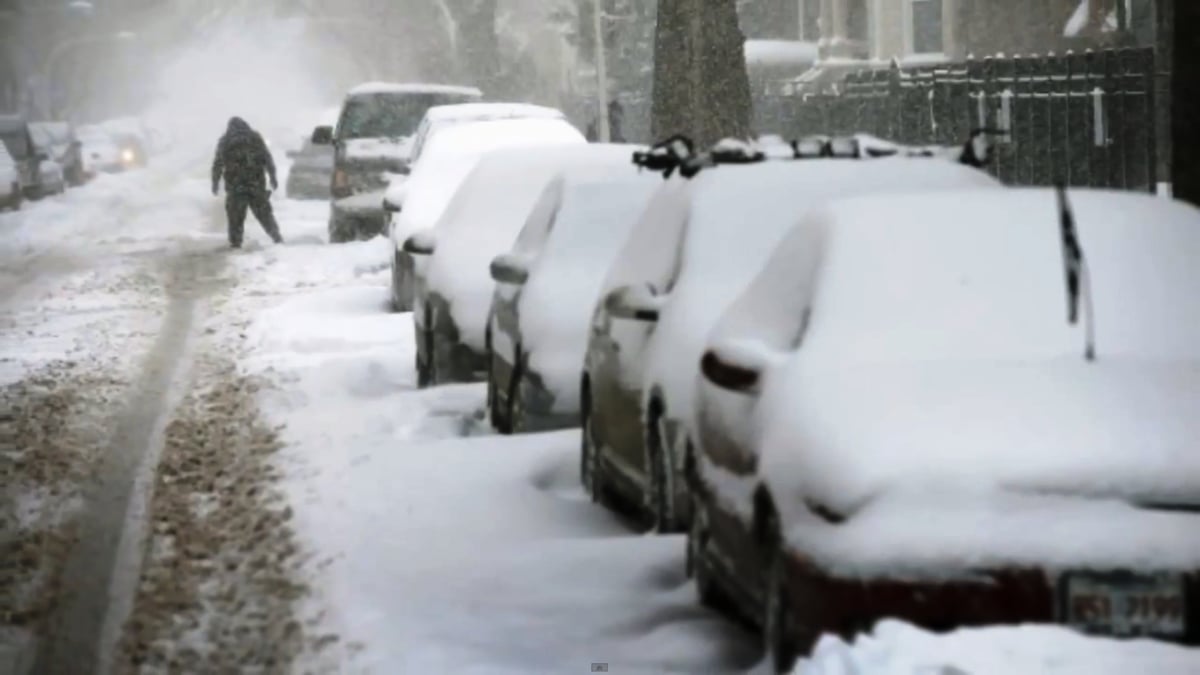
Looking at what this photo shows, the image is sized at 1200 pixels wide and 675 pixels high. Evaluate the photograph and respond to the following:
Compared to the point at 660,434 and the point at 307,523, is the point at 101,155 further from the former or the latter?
the point at 660,434

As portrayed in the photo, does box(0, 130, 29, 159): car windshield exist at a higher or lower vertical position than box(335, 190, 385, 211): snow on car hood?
higher

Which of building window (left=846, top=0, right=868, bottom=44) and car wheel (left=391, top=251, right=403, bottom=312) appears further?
building window (left=846, top=0, right=868, bottom=44)

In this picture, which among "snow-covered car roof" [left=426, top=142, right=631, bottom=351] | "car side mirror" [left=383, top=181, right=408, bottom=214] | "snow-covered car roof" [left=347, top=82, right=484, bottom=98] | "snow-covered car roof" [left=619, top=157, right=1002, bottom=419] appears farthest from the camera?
"snow-covered car roof" [left=347, top=82, right=484, bottom=98]

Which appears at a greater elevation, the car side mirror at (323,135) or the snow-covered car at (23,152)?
the car side mirror at (323,135)

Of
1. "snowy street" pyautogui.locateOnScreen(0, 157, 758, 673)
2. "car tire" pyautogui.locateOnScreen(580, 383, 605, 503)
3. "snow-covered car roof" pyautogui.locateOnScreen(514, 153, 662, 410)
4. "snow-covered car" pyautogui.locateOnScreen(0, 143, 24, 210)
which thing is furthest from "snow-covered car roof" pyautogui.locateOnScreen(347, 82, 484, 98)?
"car tire" pyautogui.locateOnScreen(580, 383, 605, 503)

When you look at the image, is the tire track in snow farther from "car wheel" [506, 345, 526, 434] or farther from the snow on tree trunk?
the snow on tree trunk

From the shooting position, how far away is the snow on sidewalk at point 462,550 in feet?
27.0

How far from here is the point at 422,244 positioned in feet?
53.5

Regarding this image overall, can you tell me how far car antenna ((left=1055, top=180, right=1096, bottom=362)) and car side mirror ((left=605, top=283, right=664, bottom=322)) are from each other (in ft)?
7.09

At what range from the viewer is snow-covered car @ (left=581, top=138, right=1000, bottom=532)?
9.20 meters

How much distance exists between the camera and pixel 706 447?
8.22 metres

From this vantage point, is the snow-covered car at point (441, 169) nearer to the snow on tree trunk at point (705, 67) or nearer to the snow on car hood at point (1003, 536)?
the snow on tree trunk at point (705, 67)

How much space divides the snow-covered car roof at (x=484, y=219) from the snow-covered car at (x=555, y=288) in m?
1.05

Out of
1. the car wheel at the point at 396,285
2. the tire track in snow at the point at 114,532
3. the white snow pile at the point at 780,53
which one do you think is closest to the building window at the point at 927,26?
the white snow pile at the point at 780,53
